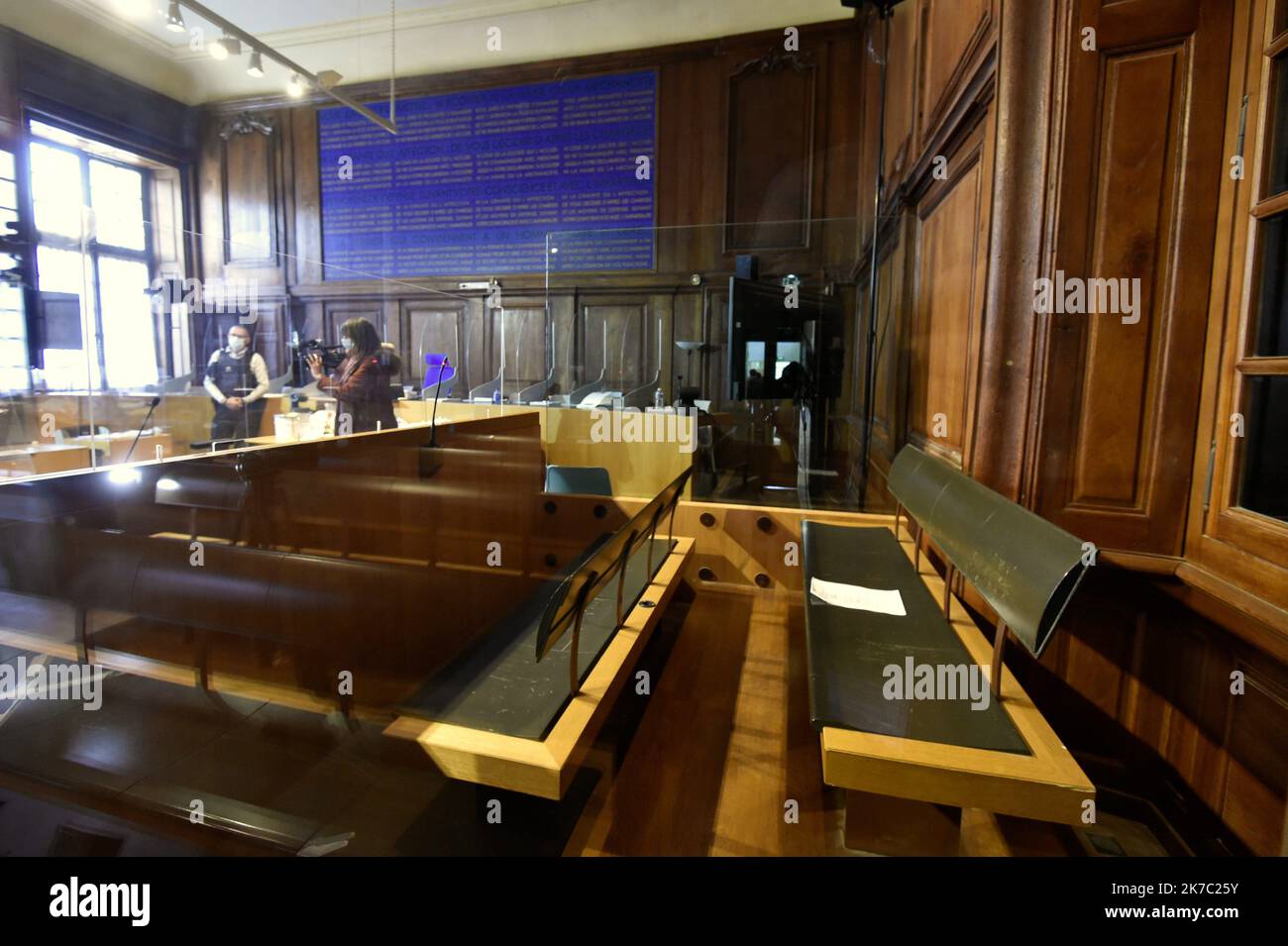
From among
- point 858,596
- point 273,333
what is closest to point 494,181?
point 273,333

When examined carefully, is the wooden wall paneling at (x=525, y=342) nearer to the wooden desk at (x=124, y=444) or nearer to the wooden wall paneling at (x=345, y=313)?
the wooden wall paneling at (x=345, y=313)

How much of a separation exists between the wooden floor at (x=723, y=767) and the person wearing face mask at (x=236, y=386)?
→ 388cm

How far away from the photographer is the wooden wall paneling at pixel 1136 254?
4.33 ft

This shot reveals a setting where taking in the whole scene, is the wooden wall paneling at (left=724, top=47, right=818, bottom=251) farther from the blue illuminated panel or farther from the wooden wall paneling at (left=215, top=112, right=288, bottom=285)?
the wooden wall paneling at (left=215, top=112, right=288, bottom=285)

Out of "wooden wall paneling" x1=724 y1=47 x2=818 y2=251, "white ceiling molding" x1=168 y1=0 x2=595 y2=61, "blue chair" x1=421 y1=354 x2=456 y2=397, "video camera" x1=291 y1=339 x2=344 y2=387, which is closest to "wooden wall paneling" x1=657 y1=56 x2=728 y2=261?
"wooden wall paneling" x1=724 y1=47 x2=818 y2=251

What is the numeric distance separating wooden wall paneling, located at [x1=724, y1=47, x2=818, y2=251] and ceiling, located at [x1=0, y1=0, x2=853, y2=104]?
1.44ft

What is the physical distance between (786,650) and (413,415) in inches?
144

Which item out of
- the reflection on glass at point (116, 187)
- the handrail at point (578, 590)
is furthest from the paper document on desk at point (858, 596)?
the reflection on glass at point (116, 187)

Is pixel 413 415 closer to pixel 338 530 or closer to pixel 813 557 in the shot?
pixel 338 530

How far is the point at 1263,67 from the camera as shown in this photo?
118 cm

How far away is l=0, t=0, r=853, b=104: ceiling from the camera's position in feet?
18.5

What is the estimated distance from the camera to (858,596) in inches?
71.2

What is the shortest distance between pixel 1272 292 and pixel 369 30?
852cm

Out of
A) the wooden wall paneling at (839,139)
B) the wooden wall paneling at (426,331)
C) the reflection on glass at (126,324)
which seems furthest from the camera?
the wooden wall paneling at (426,331)
